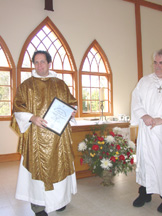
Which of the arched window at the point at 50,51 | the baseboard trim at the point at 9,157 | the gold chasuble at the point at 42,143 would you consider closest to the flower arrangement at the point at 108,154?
the gold chasuble at the point at 42,143

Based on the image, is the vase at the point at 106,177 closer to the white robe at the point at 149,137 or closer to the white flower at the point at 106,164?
the white flower at the point at 106,164

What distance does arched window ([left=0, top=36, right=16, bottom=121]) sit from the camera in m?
4.95

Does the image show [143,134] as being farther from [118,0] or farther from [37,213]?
[118,0]

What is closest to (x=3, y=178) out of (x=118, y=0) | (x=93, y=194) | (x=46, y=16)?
(x=93, y=194)

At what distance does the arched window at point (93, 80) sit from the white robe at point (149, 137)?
352 centimetres

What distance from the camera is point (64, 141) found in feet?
7.22

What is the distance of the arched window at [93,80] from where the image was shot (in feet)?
19.6

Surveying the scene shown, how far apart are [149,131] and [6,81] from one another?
151 inches

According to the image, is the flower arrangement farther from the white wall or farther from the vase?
the white wall

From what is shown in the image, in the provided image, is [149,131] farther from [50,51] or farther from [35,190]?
[50,51]

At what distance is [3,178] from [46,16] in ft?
12.7

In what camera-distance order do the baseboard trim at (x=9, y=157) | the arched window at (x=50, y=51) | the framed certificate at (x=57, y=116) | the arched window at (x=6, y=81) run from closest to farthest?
the framed certificate at (x=57, y=116) → the baseboard trim at (x=9, y=157) → the arched window at (x=6, y=81) → the arched window at (x=50, y=51)

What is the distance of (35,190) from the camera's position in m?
2.09

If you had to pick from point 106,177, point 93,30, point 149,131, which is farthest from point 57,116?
point 93,30
